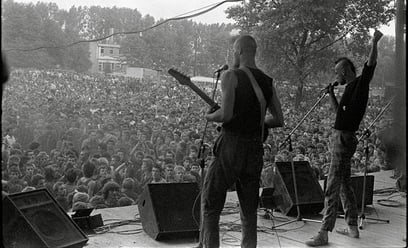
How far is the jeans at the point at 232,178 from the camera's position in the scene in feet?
10.3

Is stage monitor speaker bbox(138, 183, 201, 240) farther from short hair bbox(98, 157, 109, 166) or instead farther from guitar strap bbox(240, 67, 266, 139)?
short hair bbox(98, 157, 109, 166)

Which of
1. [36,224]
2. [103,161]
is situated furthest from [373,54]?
[103,161]

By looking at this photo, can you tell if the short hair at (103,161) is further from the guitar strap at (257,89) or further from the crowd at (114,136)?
the guitar strap at (257,89)

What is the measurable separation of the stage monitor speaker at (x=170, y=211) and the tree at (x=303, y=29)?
4.92 meters

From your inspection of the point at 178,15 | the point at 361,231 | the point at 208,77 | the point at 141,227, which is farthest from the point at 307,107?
the point at 141,227

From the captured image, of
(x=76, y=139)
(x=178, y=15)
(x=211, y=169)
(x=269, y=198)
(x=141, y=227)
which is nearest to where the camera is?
(x=211, y=169)

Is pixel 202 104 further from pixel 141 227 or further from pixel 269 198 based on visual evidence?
pixel 141 227

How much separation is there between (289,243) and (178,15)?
343cm

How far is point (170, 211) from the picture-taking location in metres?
4.16

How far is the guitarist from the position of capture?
10.1ft

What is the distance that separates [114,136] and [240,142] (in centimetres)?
597

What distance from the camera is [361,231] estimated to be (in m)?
4.72

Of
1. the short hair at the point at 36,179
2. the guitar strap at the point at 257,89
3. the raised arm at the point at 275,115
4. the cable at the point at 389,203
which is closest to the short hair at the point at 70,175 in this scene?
the short hair at the point at 36,179

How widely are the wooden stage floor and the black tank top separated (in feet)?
4.63
